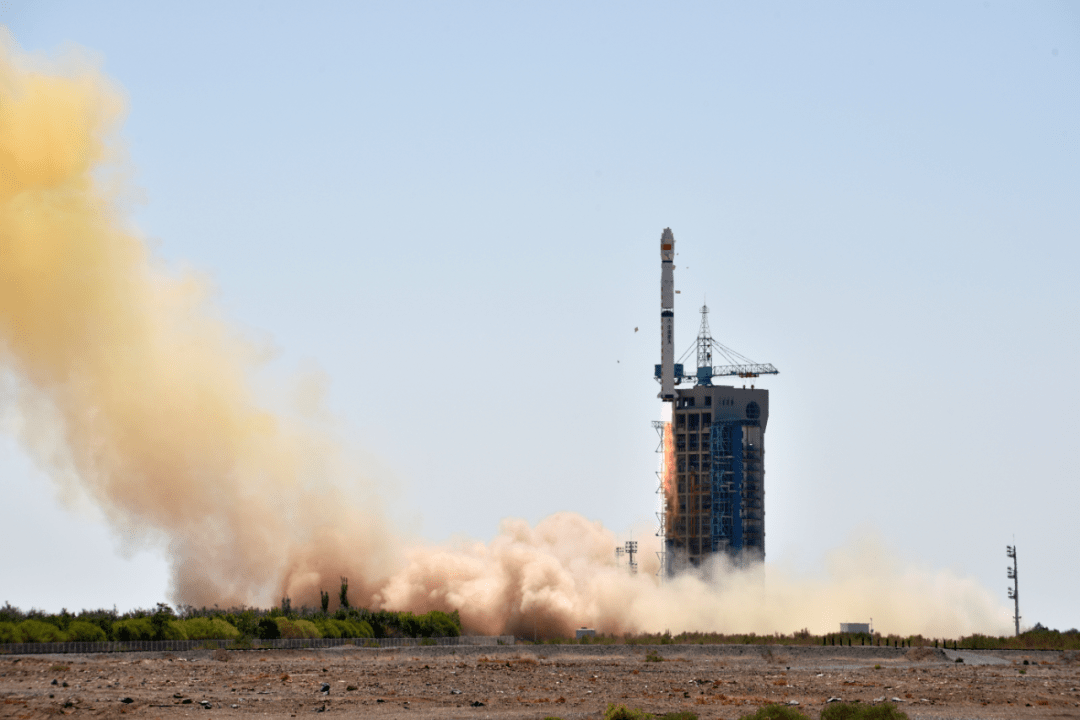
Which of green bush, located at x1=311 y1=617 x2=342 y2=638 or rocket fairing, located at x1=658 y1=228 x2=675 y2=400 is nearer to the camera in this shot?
green bush, located at x1=311 y1=617 x2=342 y2=638

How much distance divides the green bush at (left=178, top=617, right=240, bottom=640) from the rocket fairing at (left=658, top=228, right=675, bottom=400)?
72.8 meters

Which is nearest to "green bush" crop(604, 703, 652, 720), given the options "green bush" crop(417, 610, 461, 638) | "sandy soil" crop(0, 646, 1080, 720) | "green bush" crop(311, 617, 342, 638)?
"sandy soil" crop(0, 646, 1080, 720)

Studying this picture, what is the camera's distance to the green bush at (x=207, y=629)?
297 feet

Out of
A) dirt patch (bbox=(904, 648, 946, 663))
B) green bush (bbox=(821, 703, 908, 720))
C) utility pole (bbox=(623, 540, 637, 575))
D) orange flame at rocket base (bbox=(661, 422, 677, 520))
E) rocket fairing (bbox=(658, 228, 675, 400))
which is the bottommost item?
dirt patch (bbox=(904, 648, 946, 663))

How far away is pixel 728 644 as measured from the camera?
10138 centimetres

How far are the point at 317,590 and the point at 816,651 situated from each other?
151 feet

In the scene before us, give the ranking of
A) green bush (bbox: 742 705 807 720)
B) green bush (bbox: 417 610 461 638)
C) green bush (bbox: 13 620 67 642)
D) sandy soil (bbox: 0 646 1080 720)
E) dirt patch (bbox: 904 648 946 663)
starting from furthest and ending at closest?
green bush (bbox: 417 610 461 638)
dirt patch (bbox: 904 648 946 663)
green bush (bbox: 13 620 67 642)
sandy soil (bbox: 0 646 1080 720)
green bush (bbox: 742 705 807 720)

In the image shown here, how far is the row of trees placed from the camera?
275 feet

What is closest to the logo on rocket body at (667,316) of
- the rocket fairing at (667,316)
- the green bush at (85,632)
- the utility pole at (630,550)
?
the rocket fairing at (667,316)

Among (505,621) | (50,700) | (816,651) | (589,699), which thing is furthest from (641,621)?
(50,700)

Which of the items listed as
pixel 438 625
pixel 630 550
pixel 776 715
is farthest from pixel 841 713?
pixel 630 550

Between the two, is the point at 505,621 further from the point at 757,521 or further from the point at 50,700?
the point at 50,700

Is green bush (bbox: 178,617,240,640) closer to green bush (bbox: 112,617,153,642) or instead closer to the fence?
the fence

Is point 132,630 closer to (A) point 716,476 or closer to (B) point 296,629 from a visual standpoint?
(B) point 296,629
